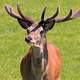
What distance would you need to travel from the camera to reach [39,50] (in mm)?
9484

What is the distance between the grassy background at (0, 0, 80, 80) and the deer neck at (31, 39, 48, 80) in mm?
3364

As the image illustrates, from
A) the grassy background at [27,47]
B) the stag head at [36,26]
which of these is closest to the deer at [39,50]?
the stag head at [36,26]

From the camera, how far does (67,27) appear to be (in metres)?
20.8

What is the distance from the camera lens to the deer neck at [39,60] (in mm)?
9531

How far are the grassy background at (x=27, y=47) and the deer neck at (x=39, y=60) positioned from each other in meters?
3.36

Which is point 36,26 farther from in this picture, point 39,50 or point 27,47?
point 27,47

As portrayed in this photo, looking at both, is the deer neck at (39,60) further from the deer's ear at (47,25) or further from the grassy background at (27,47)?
the grassy background at (27,47)

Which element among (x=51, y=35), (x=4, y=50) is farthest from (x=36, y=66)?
(x=51, y=35)

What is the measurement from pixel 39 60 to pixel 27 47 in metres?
6.83

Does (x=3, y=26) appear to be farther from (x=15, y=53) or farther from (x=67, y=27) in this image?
(x=15, y=53)

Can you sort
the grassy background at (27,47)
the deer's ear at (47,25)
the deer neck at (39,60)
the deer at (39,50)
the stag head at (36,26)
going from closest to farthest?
the stag head at (36,26) → the deer at (39,50) → the deer neck at (39,60) → the deer's ear at (47,25) → the grassy background at (27,47)

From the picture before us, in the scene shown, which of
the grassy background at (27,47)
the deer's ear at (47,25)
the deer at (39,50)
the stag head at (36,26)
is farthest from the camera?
the grassy background at (27,47)

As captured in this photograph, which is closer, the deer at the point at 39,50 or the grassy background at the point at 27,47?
the deer at the point at 39,50

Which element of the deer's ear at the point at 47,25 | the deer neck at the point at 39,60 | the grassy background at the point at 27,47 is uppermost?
the deer's ear at the point at 47,25
